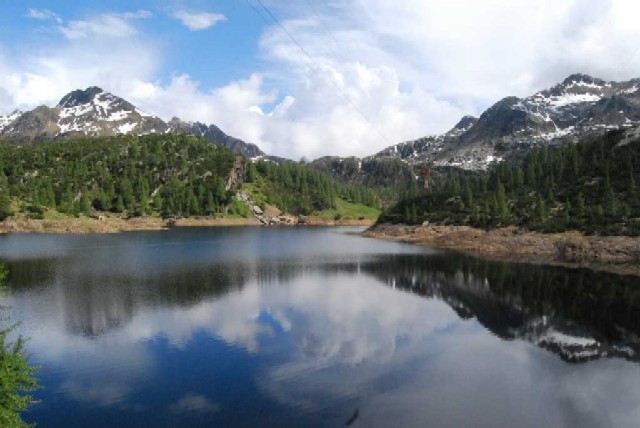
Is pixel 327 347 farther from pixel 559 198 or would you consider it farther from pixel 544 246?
pixel 559 198

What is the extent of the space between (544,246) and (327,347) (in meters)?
75.0

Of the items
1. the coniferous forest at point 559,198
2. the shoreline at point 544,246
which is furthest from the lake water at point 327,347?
the coniferous forest at point 559,198

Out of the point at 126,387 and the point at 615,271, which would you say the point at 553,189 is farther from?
the point at 126,387

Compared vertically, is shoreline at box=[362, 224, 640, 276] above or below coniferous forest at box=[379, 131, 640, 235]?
below

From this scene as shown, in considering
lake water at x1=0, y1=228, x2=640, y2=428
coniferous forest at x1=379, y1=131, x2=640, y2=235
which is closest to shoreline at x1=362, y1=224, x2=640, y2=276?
coniferous forest at x1=379, y1=131, x2=640, y2=235

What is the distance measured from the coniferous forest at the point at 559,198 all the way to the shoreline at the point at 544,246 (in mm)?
3100

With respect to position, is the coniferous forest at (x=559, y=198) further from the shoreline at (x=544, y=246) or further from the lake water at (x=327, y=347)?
the lake water at (x=327, y=347)

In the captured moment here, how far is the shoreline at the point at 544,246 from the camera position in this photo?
81.7 metres

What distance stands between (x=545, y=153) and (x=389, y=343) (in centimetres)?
17714

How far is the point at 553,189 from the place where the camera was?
432 feet

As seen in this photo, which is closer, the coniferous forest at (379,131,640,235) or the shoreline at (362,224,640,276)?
the shoreline at (362,224,640,276)

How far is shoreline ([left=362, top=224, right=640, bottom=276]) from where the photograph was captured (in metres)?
81.7

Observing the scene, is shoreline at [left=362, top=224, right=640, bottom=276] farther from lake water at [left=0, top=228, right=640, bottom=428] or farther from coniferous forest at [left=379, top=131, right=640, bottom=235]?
lake water at [left=0, top=228, right=640, bottom=428]

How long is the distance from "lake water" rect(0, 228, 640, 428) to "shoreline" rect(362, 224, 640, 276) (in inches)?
580
